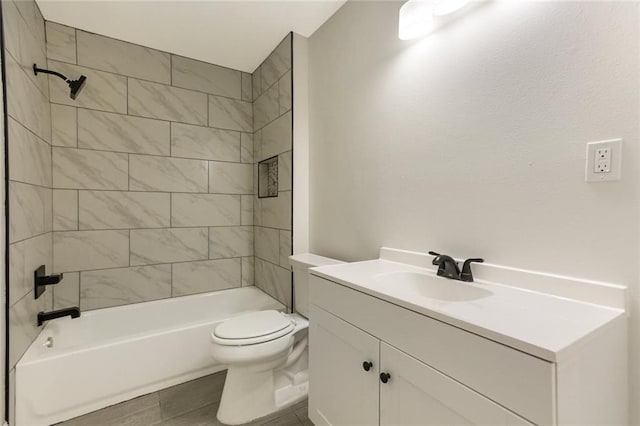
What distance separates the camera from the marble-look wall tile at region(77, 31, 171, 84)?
2139mm

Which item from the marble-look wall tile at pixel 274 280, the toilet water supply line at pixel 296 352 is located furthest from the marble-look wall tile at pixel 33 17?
the toilet water supply line at pixel 296 352

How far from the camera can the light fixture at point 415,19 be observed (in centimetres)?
126

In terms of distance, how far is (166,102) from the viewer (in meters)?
2.42

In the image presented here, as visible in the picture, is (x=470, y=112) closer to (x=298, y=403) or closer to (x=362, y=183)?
(x=362, y=183)

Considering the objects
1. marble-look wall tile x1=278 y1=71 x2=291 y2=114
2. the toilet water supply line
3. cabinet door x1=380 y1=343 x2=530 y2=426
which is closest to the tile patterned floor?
the toilet water supply line

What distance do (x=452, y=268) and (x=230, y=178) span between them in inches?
83.0

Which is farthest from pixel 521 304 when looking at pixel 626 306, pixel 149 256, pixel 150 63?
pixel 150 63

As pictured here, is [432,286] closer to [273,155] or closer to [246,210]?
[273,155]

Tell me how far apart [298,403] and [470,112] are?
1775mm

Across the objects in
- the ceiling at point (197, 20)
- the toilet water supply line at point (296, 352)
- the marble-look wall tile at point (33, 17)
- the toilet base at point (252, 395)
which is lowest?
the toilet base at point (252, 395)

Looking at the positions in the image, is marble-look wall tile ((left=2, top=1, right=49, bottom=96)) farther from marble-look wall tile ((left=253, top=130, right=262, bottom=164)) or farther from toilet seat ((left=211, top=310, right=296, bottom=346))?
toilet seat ((left=211, top=310, right=296, bottom=346))

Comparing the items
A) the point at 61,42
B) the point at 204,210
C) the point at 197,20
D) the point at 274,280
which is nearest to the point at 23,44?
the point at 61,42

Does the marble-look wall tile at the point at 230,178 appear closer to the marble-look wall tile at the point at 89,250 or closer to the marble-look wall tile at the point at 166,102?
the marble-look wall tile at the point at 166,102

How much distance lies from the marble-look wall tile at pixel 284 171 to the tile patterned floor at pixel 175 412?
4.71ft
